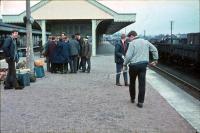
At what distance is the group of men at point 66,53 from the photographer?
17859 millimetres

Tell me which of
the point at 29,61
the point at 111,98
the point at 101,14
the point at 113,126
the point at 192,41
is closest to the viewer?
the point at 113,126

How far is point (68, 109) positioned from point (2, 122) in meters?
1.80

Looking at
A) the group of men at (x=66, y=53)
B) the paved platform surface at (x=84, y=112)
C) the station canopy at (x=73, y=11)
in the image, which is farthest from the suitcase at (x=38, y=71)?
the station canopy at (x=73, y=11)

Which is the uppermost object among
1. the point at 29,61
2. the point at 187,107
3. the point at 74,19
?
the point at 74,19

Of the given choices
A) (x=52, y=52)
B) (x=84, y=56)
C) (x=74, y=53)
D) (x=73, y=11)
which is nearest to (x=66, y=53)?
(x=74, y=53)

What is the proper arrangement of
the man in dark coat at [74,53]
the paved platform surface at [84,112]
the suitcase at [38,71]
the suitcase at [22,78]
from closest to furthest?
the paved platform surface at [84,112] → the suitcase at [22,78] → the suitcase at [38,71] → the man in dark coat at [74,53]

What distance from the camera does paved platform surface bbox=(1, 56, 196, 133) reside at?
23.8 ft

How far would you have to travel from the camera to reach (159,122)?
779 cm

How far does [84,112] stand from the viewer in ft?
28.5

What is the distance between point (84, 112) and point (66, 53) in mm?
9359

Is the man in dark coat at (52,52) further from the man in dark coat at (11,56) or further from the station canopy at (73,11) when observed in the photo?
the station canopy at (73,11)

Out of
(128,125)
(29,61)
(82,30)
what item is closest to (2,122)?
(128,125)

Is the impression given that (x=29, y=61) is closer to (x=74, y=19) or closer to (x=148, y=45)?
(x=148, y=45)

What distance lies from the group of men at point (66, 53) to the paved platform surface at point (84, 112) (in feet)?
17.0
